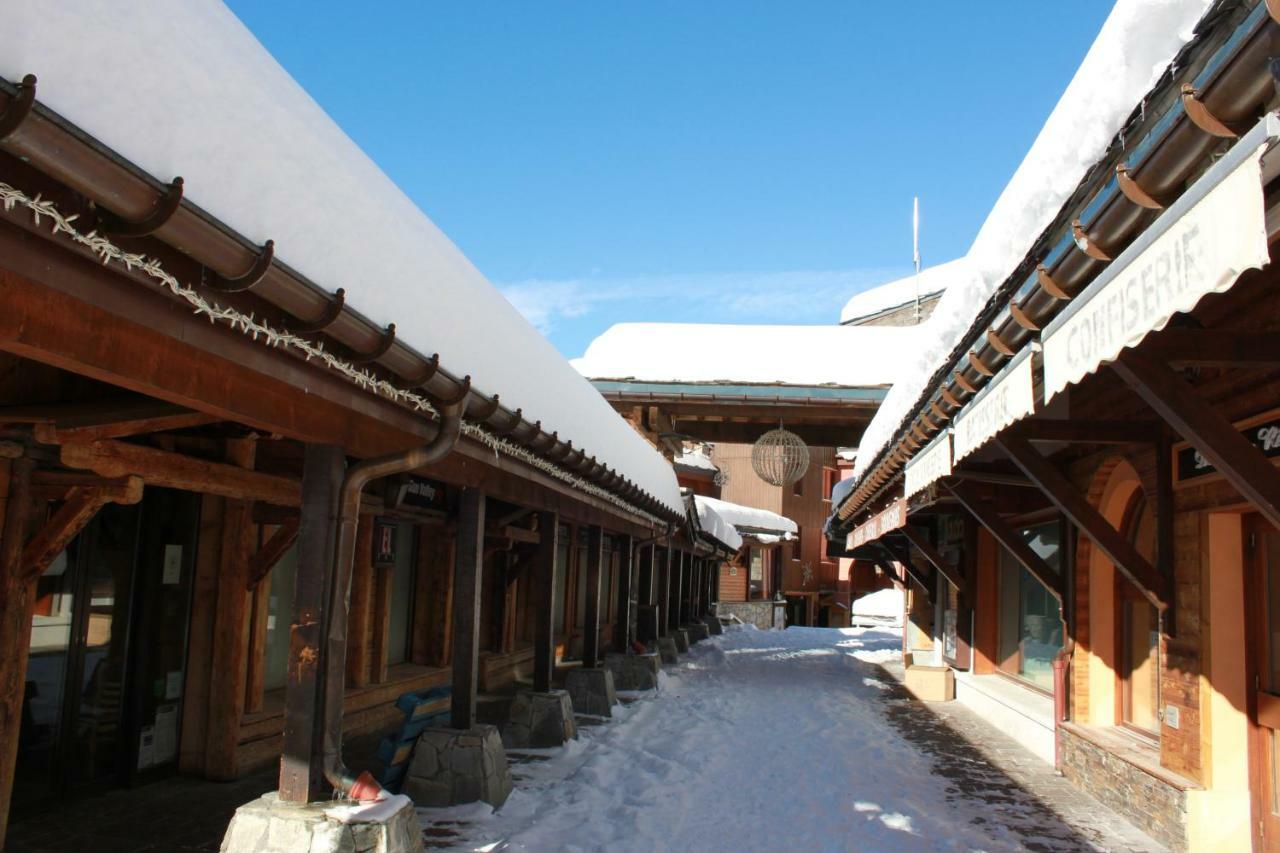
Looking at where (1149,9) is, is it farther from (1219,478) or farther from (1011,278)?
(1219,478)

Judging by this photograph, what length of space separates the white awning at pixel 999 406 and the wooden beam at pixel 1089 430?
96cm

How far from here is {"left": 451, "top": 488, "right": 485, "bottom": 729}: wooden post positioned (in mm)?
6000

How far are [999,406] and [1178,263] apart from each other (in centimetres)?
190

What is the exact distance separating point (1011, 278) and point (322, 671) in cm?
323

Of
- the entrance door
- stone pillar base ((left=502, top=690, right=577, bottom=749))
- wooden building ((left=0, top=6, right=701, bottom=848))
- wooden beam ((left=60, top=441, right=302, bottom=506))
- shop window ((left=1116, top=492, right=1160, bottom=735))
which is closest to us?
wooden building ((left=0, top=6, right=701, bottom=848))

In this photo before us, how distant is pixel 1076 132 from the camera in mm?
2906

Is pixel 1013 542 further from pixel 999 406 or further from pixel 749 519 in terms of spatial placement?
pixel 749 519

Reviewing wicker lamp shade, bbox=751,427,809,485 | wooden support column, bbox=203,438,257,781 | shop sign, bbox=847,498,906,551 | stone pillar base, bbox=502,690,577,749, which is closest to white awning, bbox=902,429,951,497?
shop sign, bbox=847,498,906,551

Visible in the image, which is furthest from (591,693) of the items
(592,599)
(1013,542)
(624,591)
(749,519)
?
(749,519)

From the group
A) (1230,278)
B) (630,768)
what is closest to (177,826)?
(630,768)

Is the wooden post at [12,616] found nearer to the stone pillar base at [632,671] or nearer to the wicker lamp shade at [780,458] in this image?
the stone pillar base at [632,671]

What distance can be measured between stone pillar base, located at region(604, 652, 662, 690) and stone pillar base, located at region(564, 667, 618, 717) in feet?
6.39

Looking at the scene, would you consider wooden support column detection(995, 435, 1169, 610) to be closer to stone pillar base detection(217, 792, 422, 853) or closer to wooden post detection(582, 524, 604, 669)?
stone pillar base detection(217, 792, 422, 853)

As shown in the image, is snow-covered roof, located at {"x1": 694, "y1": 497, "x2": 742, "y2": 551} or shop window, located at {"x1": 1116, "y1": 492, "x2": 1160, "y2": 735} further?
snow-covered roof, located at {"x1": 694, "y1": 497, "x2": 742, "y2": 551}
